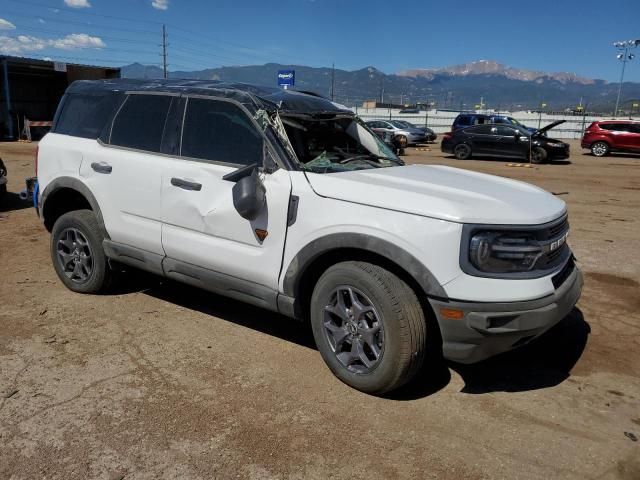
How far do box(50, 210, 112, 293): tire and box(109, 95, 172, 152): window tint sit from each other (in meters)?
0.77

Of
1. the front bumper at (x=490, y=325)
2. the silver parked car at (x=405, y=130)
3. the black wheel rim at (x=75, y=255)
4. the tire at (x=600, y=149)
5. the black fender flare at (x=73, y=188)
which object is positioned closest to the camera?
the front bumper at (x=490, y=325)

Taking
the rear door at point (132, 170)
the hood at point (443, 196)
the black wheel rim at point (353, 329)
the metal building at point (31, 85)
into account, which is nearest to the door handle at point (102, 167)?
the rear door at point (132, 170)

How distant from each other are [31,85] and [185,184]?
27.5 meters

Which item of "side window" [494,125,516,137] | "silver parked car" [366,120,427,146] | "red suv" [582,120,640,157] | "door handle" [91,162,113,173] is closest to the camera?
"door handle" [91,162,113,173]

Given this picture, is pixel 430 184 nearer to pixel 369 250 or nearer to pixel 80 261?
pixel 369 250

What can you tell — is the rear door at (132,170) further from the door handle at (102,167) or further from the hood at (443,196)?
the hood at (443,196)

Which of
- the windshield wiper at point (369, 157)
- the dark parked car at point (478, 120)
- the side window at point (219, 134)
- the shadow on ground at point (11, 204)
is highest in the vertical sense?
the dark parked car at point (478, 120)

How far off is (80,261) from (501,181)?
362 centimetres

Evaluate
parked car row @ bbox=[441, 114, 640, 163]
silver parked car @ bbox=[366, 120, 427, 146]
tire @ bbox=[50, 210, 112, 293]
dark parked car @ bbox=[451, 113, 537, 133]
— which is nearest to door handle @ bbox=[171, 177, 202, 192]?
tire @ bbox=[50, 210, 112, 293]

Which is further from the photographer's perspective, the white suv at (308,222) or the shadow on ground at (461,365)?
the shadow on ground at (461,365)

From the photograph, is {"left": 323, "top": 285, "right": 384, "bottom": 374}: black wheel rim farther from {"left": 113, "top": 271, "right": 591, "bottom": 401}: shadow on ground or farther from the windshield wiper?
the windshield wiper

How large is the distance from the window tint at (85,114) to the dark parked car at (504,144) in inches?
689

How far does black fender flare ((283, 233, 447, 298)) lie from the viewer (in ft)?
9.94

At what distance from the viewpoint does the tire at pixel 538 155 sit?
20.0m
